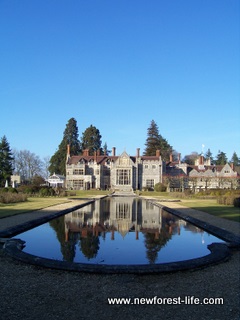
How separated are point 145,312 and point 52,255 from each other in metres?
3.83

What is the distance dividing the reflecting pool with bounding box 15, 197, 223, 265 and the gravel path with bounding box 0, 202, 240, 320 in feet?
4.21

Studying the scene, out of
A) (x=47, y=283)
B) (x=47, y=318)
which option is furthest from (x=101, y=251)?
(x=47, y=318)

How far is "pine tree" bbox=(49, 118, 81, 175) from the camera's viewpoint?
65.4 meters

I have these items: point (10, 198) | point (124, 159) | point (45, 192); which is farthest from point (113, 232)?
point (124, 159)

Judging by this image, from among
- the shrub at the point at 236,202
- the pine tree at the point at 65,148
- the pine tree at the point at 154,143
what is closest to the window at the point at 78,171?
the pine tree at the point at 65,148

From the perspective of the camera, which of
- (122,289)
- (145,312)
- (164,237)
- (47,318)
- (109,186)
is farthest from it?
(109,186)

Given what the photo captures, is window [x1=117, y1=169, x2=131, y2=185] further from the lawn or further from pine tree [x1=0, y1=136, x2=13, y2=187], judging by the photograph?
the lawn

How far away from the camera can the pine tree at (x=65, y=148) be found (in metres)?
65.4

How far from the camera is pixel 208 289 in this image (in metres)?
4.92

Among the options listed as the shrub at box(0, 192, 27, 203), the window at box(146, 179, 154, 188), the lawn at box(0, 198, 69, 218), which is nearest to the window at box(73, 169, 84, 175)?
the window at box(146, 179, 154, 188)

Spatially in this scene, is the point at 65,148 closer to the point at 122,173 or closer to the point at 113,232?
the point at 122,173

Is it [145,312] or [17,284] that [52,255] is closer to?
[17,284]

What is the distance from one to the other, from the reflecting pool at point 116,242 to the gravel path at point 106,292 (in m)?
1.28

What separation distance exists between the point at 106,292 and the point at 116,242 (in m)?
4.33
